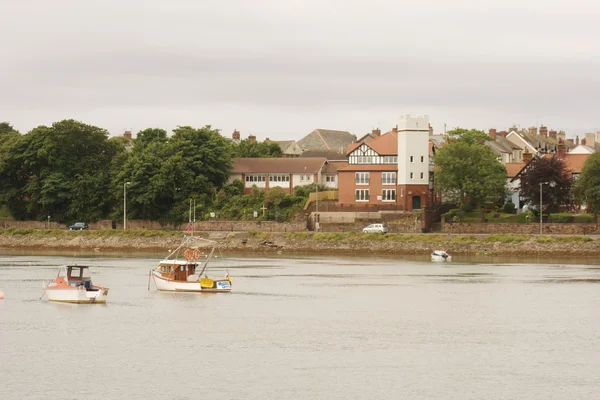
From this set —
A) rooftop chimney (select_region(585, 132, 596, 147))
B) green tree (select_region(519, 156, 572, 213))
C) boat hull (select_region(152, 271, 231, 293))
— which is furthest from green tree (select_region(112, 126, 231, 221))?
rooftop chimney (select_region(585, 132, 596, 147))

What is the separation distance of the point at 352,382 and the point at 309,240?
205ft

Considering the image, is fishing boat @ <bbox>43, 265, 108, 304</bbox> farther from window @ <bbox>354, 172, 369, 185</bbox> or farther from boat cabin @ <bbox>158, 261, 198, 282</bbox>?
window @ <bbox>354, 172, 369, 185</bbox>

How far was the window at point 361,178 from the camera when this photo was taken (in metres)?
108

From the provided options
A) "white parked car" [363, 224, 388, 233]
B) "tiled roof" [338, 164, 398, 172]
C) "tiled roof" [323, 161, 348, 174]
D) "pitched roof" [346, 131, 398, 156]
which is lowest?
"white parked car" [363, 224, 388, 233]

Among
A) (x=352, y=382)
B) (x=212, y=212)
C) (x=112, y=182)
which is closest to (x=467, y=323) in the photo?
(x=352, y=382)

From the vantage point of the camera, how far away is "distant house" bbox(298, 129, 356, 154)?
159 meters

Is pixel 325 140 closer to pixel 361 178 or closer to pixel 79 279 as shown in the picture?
pixel 361 178

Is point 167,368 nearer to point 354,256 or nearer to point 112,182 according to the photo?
point 354,256

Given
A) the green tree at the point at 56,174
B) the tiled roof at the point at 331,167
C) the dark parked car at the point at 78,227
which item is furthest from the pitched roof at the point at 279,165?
the dark parked car at the point at 78,227

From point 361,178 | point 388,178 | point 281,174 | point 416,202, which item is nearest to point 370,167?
point 361,178

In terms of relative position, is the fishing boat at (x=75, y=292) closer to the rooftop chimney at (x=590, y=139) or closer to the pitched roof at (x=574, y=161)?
the pitched roof at (x=574, y=161)

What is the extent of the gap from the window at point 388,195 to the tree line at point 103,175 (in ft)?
53.2

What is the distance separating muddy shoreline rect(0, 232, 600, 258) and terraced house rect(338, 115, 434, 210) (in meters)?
10.8

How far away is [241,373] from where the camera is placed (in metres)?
37.2
